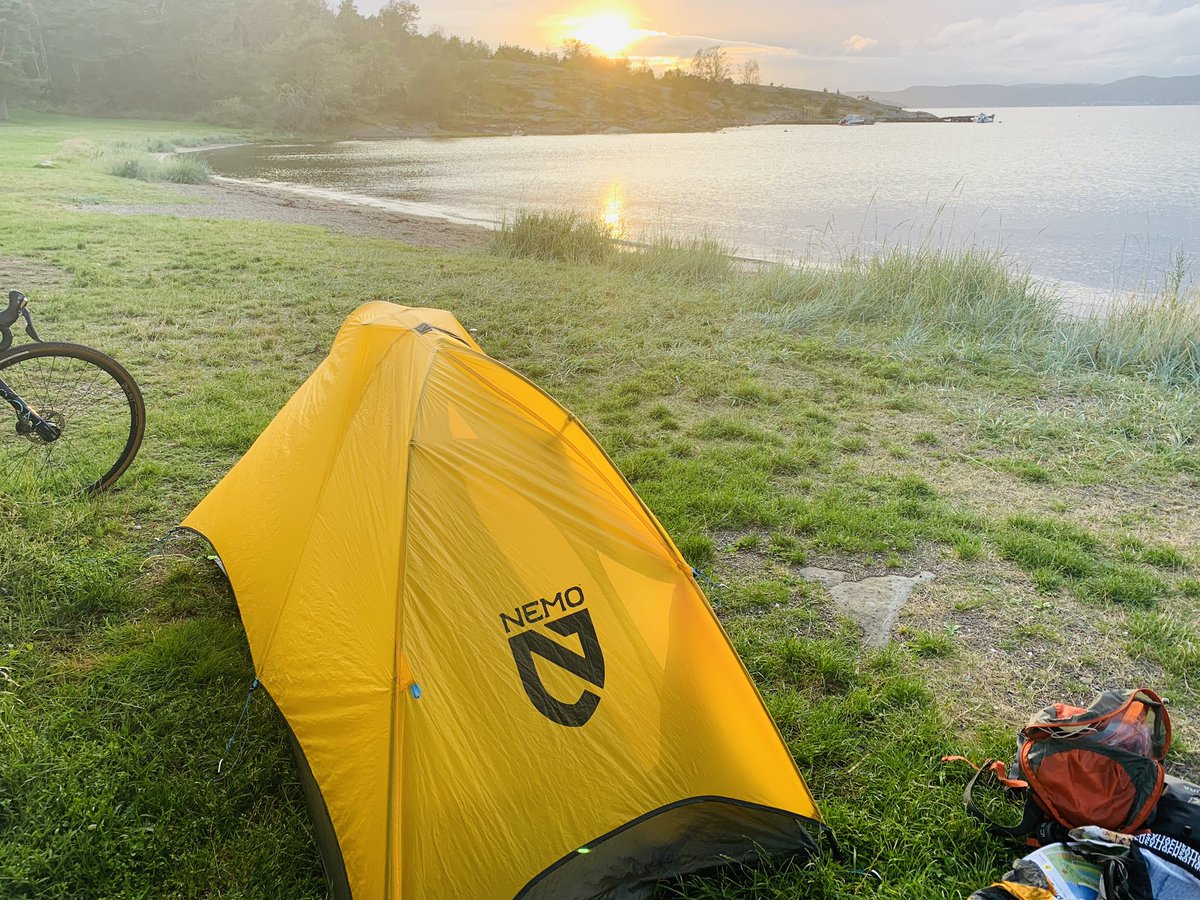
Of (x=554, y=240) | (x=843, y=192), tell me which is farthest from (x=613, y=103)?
(x=554, y=240)

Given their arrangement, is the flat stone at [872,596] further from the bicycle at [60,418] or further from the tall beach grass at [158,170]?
the tall beach grass at [158,170]

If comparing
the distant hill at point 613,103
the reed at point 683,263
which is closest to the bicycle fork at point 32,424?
the reed at point 683,263

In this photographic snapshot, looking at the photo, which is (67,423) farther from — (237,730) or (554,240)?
(554,240)

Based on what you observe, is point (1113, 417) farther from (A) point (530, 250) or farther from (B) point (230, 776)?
(A) point (530, 250)

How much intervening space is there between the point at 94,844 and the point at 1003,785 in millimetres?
3016

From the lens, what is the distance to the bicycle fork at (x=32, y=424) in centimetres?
392

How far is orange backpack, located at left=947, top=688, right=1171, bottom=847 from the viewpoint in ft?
7.55

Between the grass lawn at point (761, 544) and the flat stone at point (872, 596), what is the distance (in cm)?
11

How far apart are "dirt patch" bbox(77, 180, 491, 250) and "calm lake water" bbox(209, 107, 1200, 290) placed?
6.38ft

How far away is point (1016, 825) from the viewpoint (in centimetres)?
244

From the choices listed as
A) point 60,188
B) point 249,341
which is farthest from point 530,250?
point 60,188

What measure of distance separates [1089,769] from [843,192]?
3134 cm

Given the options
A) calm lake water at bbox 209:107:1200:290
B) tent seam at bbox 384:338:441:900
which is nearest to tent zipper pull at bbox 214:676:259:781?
tent seam at bbox 384:338:441:900

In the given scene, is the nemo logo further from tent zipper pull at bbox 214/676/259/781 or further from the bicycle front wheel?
the bicycle front wheel
